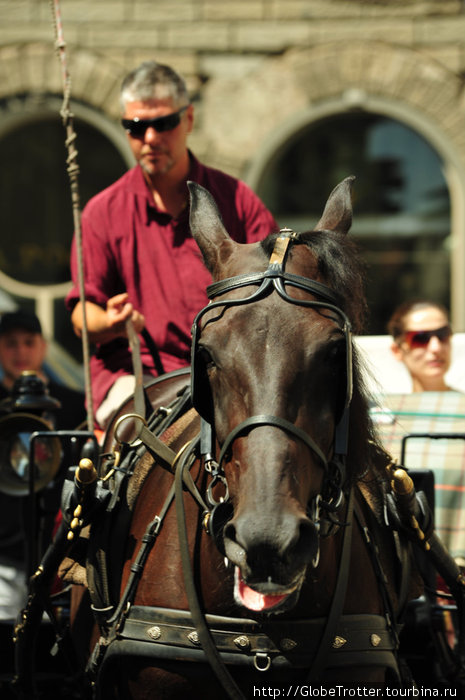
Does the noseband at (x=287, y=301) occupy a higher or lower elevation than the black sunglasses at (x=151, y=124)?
lower

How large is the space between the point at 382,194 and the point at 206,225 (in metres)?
8.02

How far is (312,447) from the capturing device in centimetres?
201

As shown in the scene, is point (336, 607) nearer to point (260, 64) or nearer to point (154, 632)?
point (154, 632)

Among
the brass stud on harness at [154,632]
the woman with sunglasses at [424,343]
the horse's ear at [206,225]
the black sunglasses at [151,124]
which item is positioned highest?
the black sunglasses at [151,124]

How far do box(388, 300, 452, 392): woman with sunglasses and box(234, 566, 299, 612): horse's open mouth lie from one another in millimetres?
2571

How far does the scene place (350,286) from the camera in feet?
7.57

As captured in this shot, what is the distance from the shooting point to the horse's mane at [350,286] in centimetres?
229

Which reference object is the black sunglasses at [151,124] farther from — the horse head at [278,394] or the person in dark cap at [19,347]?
the person in dark cap at [19,347]

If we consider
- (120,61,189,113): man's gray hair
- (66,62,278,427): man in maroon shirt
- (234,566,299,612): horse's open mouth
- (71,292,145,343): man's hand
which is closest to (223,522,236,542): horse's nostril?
(234,566,299,612): horse's open mouth

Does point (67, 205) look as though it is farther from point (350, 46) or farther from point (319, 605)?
point (319, 605)

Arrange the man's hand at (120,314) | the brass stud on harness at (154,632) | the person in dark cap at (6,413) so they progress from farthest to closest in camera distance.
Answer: the person in dark cap at (6,413) → the man's hand at (120,314) → the brass stud on harness at (154,632)

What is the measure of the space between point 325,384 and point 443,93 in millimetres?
7774

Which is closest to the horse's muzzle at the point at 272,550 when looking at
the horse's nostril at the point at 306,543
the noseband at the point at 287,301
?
the horse's nostril at the point at 306,543

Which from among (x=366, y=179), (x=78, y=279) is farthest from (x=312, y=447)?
(x=366, y=179)
